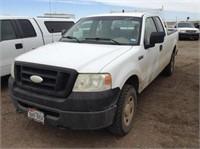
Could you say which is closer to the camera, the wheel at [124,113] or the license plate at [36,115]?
the license plate at [36,115]

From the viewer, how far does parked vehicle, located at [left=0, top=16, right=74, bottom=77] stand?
226 inches

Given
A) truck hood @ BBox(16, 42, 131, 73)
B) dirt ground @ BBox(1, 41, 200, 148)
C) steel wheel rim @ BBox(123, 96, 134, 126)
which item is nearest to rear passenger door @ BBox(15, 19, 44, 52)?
dirt ground @ BBox(1, 41, 200, 148)

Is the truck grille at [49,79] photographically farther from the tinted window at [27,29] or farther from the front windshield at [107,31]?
the tinted window at [27,29]

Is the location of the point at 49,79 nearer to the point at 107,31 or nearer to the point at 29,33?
the point at 107,31

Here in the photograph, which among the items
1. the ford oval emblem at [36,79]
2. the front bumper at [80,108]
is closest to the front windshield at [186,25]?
the front bumper at [80,108]

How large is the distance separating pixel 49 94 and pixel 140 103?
2.39 m

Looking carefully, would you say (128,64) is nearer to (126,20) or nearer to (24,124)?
(126,20)

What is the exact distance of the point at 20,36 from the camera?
240 inches

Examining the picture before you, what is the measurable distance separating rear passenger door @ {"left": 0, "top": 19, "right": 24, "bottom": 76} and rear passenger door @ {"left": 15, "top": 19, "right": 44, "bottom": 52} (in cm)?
15

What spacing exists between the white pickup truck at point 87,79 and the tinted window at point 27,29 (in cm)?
235

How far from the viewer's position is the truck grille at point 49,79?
9.73 feet

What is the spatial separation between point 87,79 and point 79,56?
51cm

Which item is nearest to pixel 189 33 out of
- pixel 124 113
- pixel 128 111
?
pixel 128 111

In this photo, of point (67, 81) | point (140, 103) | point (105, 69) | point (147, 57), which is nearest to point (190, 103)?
point (140, 103)
